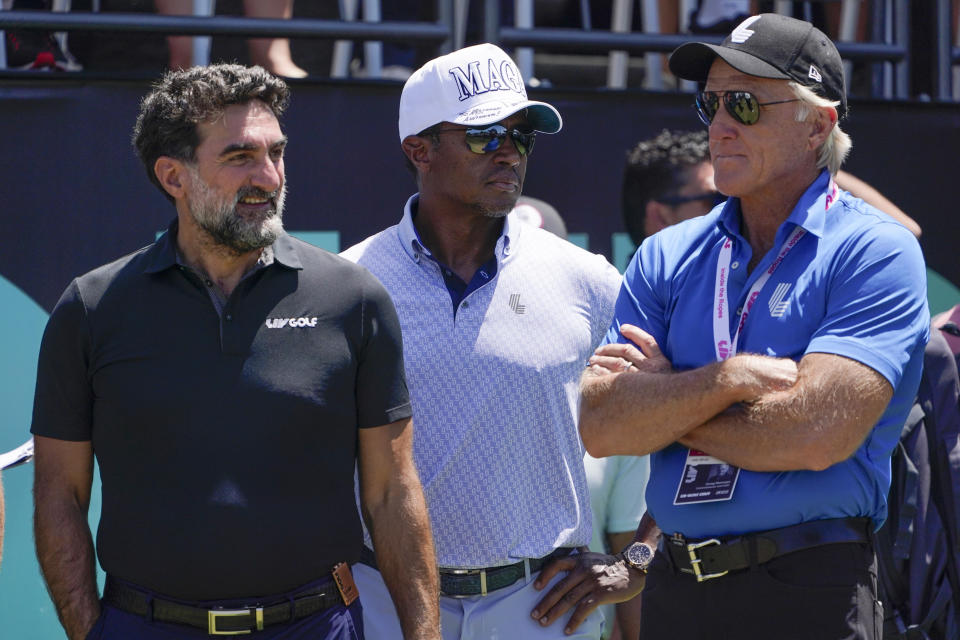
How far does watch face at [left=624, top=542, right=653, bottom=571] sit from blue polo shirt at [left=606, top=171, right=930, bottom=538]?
615 millimetres

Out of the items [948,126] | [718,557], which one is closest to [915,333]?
[718,557]

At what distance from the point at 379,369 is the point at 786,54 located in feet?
3.93

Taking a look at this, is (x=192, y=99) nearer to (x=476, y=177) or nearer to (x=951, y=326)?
(x=476, y=177)

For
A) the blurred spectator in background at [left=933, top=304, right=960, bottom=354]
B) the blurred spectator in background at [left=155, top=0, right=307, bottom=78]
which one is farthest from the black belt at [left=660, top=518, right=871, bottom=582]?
the blurred spectator in background at [left=155, top=0, right=307, bottom=78]

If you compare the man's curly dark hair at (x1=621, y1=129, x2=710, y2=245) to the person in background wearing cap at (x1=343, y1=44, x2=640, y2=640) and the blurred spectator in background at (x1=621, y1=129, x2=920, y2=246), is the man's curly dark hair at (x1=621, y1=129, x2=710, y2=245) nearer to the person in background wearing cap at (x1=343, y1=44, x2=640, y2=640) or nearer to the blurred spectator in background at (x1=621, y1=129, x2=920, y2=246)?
the blurred spectator in background at (x1=621, y1=129, x2=920, y2=246)

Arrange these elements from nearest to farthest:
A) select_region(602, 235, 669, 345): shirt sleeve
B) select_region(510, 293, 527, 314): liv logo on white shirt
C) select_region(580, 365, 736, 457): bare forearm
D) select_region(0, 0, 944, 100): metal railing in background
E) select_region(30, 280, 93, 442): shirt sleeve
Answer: select_region(580, 365, 736, 457): bare forearm → select_region(30, 280, 93, 442): shirt sleeve → select_region(602, 235, 669, 345): shirt sleeve → select_region(510, 293, 527, 314): liv logo on white shirt → select_region(0, 0, 944, 100): metal railing in background

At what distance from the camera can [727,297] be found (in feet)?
9.93

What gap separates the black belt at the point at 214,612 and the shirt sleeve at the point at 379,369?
0.45 meters

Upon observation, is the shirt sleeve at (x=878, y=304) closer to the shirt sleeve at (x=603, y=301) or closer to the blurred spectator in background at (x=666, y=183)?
the shirt sleeve at (x=603, y=301)

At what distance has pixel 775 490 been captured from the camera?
284 cm

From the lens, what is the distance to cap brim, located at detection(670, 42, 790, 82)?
9.89 feet

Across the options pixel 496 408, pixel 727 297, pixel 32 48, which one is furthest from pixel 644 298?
pixel 32 48

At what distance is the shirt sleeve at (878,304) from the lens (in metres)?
2.79

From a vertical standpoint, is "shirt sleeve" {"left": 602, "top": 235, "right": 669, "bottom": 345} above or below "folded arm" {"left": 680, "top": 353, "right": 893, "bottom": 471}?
above
